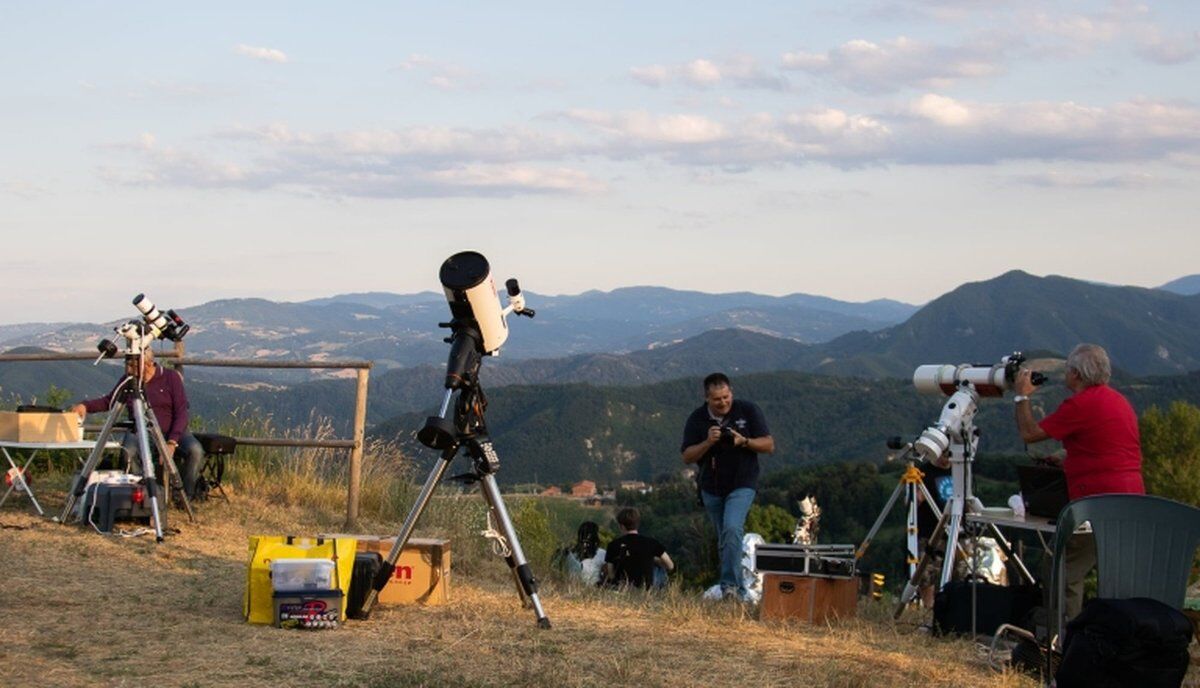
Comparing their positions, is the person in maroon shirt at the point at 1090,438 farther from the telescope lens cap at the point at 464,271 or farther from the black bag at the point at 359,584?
the black bag at the point at 359,584

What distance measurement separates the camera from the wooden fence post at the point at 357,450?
11.2 meters

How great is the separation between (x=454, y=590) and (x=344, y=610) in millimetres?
1484

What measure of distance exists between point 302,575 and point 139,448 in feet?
11.6

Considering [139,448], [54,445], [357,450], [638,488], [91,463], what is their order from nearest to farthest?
[91,463] → [139,448] → [54,445] → [357,450] → [638,488]

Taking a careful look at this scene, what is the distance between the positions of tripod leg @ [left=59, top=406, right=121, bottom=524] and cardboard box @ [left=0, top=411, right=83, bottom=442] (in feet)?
2.07

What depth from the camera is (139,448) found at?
10.2 metres

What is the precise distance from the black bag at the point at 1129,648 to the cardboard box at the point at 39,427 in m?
8.26

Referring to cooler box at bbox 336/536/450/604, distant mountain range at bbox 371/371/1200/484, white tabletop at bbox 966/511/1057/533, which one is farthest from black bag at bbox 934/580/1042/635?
distant mountain range at bbox 371/371/1200/484

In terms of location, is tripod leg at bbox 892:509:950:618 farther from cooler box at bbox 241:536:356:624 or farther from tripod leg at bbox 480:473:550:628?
cooler box at bbox 241:536:356:624

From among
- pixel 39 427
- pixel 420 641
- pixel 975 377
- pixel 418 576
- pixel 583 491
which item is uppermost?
pixel 975 377

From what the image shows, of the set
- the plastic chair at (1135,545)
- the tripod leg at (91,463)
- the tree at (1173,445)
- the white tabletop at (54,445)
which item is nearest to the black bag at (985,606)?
the plastic chair at (1135,545)

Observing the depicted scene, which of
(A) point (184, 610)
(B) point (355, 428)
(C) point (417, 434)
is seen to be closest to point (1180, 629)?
(C) point (417, 434)

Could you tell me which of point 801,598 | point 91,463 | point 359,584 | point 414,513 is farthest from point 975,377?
→ point 91,463

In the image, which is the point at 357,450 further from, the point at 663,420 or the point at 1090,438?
the point at 663,420
